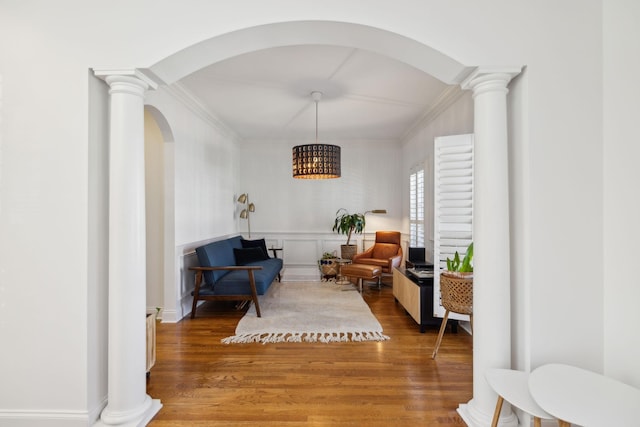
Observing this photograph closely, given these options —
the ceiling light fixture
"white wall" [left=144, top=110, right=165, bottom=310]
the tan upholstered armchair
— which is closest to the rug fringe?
"white wall" [left=144, top=110, right=165, bottom=310]

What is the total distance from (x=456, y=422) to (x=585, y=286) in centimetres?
113

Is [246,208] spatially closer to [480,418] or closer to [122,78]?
[122,78]

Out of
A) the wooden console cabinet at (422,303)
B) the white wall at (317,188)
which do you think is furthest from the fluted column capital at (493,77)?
the white wall at (317,188)

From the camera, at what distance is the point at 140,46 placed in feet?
6.48

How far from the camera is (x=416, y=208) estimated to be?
→ 557 cm

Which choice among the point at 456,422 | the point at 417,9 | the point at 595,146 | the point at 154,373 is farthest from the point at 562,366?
the point at 154,373

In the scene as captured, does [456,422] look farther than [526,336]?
Yes

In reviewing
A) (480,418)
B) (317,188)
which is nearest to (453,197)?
(480,418)

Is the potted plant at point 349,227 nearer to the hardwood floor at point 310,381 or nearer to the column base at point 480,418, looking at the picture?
the hardwood floor at point 310,381

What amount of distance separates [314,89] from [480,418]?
3633mm

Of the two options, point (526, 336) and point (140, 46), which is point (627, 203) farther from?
point (140, 46)

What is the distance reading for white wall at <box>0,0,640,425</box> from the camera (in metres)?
1.84

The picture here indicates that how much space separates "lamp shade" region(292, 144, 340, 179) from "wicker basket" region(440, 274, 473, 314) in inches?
89.0

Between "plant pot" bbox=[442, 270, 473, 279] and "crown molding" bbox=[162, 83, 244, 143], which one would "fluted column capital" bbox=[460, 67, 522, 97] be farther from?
"crown molding" bbox=[162, 83, 244, 143]
